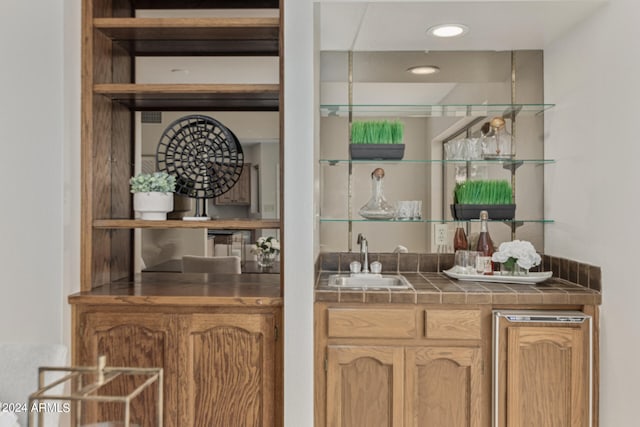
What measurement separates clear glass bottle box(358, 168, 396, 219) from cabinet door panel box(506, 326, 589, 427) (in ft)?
3.01

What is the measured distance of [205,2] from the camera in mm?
2531

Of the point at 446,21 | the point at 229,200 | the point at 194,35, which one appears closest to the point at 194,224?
the point at 229,200

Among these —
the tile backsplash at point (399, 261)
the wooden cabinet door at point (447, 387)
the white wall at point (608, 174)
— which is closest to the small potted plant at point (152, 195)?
the tile backsplash at point (399, 261)

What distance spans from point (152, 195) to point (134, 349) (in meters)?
0.70

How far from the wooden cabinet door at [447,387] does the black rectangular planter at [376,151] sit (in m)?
1.04

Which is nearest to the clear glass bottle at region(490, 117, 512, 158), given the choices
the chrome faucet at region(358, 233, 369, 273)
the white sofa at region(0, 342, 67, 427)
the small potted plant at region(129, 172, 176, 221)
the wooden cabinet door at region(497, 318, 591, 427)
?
the chrome faucet at region(358, 233, 369, 273)

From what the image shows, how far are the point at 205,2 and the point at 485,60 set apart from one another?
5.25 ft

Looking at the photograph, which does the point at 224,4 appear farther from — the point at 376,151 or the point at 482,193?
the point at 482,193

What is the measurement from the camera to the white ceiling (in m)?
2.24

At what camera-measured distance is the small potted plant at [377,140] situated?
8.48 feet

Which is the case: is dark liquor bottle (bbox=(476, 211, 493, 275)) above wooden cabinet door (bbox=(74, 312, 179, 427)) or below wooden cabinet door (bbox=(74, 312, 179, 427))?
above

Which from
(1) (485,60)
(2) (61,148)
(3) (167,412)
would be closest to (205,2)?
(2) (61,148)

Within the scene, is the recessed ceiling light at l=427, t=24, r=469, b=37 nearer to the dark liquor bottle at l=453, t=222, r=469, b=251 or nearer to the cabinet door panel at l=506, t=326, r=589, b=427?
the dark liquor bottle at l=453, t=222, r=469, b=251

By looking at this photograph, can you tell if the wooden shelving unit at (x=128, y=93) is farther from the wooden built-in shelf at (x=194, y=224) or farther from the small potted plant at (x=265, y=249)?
the small potted plant at (x=265, y=249)
